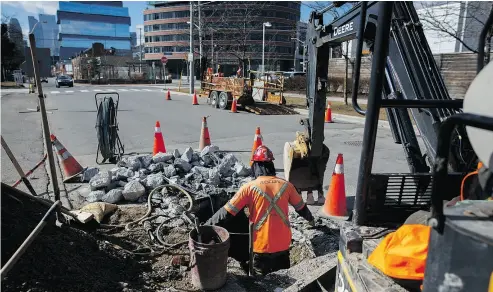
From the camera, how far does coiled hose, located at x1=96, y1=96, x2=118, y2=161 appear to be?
8219 millimetres

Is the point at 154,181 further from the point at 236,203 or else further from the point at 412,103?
the point at 412,103

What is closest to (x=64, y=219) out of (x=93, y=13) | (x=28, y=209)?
(x=28, y=209)

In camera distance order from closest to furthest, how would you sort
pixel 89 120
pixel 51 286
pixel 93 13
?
pixel 51 286, pixel 89 120, pixel 93 13

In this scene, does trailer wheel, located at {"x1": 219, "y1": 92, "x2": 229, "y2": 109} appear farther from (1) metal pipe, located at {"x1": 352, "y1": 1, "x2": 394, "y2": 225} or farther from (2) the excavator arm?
(1) metal pipe, located at {"x1": 352, "y1": 1, "x2": 394, "y2": 225}

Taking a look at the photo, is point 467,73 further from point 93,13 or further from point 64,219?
point 93,13

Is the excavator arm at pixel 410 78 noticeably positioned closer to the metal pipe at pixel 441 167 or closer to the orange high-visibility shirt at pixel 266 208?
the metal pipe at pixel 441 167

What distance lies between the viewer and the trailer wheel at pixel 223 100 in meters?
19.4

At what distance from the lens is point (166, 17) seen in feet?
325

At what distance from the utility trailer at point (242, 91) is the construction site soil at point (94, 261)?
1380 cm

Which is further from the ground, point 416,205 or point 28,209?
point 416,205

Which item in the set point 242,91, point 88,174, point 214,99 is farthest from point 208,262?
point 214,99

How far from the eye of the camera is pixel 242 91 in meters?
18.8

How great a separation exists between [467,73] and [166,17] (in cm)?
9254

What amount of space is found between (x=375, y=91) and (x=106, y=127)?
7.38 m
